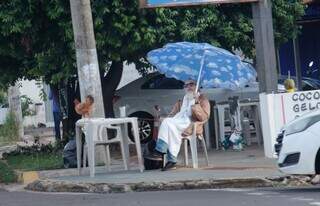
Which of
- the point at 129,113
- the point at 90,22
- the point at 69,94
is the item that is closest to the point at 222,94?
the point at 129,113

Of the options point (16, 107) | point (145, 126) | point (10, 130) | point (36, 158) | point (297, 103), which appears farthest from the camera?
point (16, 107)

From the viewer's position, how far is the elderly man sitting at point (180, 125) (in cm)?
1312

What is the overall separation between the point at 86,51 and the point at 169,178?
11.0 feet

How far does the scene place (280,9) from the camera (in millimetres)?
17031

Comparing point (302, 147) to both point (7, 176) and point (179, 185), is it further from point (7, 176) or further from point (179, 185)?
point (7, 176)

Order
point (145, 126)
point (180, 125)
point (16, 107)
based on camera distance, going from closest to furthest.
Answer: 1. point (180, 125)
2. point (145, 126)
3. point (16, 107)

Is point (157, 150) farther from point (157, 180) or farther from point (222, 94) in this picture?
point (222, 94)

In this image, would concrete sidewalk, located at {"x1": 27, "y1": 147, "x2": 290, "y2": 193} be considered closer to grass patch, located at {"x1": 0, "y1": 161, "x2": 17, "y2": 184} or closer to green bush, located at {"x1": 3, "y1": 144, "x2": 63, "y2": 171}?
grass patch, located at {"x1": 0, "y1": 161, "x2": 17, "y2": 184}

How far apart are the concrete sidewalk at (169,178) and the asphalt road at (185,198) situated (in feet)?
1.44

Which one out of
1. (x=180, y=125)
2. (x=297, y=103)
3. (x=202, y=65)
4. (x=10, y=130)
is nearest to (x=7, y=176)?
(x=180, y=125)

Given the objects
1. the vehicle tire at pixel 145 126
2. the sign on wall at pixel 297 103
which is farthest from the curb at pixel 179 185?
the vehicle tire at pixel 145 126

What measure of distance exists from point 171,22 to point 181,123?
3.34 metres

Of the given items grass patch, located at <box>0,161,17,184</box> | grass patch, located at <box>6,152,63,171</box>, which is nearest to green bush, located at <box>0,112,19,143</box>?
grass patch, located at <box>6,152,63,171</box>

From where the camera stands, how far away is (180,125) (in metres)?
13.2
